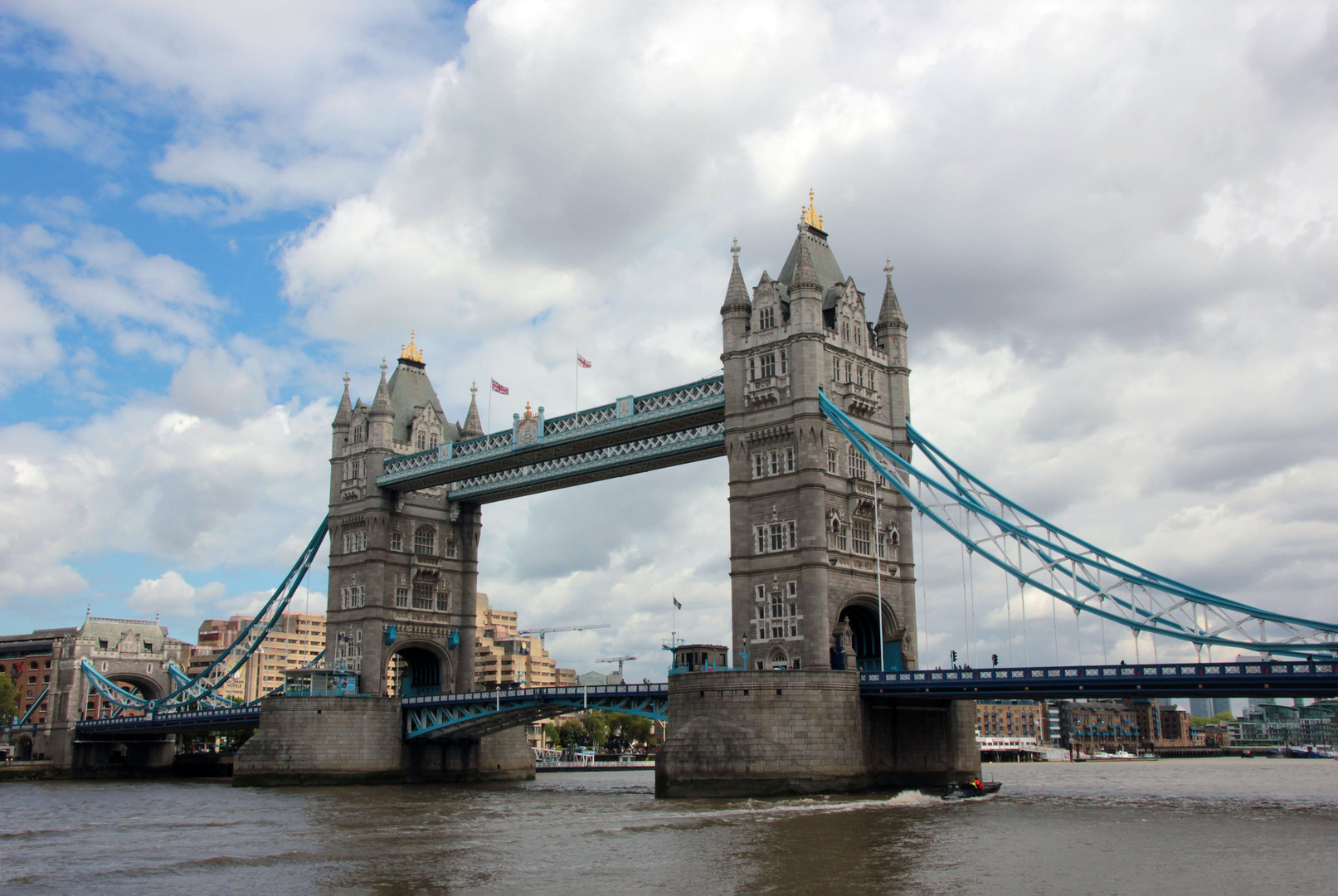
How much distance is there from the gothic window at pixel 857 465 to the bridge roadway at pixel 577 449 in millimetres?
8084

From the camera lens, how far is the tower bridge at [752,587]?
184 ft

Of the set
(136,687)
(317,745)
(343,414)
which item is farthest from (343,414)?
(136,687)

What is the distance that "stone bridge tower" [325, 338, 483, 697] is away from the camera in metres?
88.0

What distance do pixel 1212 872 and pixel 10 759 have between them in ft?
387

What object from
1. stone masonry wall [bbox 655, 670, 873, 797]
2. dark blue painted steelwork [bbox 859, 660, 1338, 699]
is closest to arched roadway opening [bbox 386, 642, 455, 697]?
stone masonry wall [bbox 655, 670, 873, 797]

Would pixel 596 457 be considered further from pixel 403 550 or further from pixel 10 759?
pixel 10 759

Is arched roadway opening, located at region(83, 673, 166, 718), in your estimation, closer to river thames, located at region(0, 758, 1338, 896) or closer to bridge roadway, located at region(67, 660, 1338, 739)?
bridge roadway, located at region(67, 660, 1338, 739)

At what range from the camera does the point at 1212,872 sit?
34062 millimetres

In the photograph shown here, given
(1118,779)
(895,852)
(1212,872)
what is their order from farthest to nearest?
1. (1118,779)
2. (895,852)
3. (1212,872)

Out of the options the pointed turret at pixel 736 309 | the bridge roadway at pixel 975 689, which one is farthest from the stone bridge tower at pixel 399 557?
the pointed turret at pixel 736 309

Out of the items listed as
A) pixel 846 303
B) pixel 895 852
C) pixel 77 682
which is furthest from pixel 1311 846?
pixel 77 682

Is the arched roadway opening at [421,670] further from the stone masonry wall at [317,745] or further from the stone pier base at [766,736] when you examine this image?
the stone pier base at [766,736]

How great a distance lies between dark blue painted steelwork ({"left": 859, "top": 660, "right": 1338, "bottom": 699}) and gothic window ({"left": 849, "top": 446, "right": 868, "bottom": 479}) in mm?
12297

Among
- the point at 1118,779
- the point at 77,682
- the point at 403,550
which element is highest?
the point at 403,550
